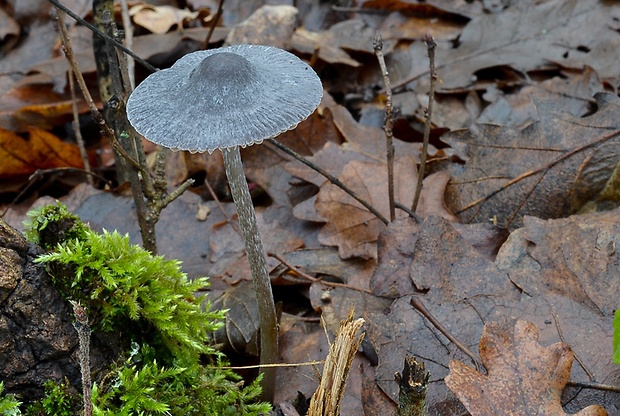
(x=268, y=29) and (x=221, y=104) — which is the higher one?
(x=221, y=104)

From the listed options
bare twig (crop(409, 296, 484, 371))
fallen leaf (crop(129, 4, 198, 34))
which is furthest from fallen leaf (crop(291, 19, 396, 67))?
bare twig (crop(409, 296, 484, 371))

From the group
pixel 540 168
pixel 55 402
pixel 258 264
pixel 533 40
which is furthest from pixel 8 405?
pixel 533 40

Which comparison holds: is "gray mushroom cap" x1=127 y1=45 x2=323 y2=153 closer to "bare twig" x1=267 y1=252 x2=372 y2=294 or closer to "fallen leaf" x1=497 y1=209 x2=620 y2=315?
"bare twig" x1=267 y1=252 x2=372 y2=294

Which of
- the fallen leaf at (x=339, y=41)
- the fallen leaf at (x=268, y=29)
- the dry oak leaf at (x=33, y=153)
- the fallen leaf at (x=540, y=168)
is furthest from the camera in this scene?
the fallen leaf at (x=339, y=41)

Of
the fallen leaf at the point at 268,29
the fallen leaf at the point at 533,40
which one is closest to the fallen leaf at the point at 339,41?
the fallen leaf at the point at 268,29

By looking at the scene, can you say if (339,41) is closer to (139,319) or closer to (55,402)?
(139,319)

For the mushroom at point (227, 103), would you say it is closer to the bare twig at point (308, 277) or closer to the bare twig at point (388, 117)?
the bare twig at point (388, 117)

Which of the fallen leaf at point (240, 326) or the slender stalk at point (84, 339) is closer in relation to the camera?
the slender stalk at point (84, 339)
